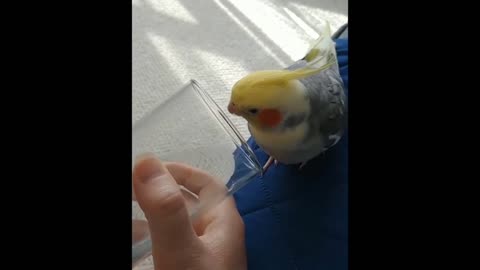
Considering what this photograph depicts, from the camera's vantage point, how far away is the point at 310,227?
2.77 ft

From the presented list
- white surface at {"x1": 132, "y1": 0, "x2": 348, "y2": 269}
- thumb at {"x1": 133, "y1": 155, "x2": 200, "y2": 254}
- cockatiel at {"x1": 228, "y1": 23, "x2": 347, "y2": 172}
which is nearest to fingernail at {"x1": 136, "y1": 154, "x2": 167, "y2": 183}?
thumb at {"x1": 133, "y1": 155, "x2": 200, "y2": 254}

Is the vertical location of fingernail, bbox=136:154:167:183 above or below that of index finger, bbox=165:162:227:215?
above

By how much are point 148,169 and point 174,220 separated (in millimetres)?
71

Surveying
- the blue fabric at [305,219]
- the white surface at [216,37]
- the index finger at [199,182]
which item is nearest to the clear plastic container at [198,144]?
the index finger at [199,182]

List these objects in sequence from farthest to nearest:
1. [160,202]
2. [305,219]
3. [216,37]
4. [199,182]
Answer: [216,37]
[305,219]
[199,182]
[160,202]

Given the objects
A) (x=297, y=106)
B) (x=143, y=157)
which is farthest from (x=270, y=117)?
(x=143, y=157)

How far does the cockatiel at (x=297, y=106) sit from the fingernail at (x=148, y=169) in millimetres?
151

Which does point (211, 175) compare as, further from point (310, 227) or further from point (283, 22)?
point (283, 22)

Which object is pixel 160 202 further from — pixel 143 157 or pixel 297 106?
pixel 297 106

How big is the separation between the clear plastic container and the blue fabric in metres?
0.15

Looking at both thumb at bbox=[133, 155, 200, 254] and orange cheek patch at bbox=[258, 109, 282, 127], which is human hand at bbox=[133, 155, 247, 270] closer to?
thumb at bbox=[133, 155, 200, 254]

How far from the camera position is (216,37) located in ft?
4.33

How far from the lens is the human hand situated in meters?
0.57

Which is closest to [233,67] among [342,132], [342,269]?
[342,132]
